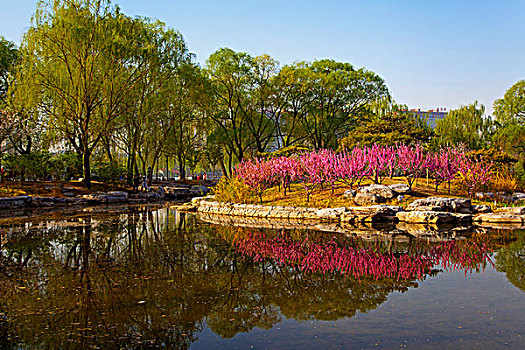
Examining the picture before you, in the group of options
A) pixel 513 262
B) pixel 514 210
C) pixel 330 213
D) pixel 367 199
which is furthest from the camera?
pixel 367 199

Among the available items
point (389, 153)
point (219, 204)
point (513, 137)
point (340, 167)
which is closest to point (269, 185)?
point (219, 204)

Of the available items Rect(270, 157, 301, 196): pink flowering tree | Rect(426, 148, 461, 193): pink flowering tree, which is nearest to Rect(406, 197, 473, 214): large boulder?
Rect(426, 148, 461, 193): pink flowering tree

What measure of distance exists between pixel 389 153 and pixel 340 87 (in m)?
24.1

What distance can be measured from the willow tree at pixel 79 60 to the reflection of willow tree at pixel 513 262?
25.5 metres

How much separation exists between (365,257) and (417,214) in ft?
24.0

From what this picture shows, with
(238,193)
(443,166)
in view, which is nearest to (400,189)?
(443,166)

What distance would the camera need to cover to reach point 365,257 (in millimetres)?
8578

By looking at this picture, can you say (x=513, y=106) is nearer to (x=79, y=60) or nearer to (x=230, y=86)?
(x=230, y=86)

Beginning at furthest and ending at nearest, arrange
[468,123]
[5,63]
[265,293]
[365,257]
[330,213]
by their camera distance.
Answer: [468,123], [5,63], [330,213], [365,257], [265,293]

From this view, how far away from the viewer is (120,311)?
535cm

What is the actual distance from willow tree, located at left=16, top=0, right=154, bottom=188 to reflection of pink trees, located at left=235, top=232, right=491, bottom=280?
21427 millimetres

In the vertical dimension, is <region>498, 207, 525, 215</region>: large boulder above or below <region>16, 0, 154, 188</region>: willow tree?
→ below

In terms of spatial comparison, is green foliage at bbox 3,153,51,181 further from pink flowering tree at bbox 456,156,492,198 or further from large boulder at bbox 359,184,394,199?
pink flowering tree at bbox 456,156,492,198

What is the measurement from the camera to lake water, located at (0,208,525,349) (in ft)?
14.9
